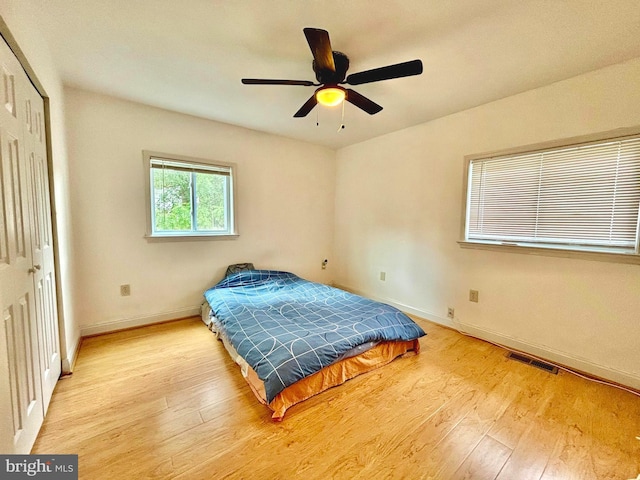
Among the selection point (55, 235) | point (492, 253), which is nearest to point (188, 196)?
point (55, 235)

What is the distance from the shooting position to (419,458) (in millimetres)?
1321

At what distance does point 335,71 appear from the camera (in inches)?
66.6

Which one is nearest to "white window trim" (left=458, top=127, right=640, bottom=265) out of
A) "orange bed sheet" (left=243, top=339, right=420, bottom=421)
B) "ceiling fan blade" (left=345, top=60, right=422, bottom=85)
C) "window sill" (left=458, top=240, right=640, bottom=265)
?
"window sill" (left=458, top=240, right=640, bottom=265)

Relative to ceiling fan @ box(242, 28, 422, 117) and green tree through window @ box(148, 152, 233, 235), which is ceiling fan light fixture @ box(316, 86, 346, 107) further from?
green tree through window @ box(148, 152, 233, 235)

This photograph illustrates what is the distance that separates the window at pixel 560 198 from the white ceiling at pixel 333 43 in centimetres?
64

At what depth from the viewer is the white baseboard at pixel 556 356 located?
1.93m

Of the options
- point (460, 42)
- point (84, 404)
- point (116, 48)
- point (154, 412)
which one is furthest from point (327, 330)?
point (116, 48)

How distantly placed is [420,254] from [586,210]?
4.90 ft

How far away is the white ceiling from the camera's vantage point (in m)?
1.46

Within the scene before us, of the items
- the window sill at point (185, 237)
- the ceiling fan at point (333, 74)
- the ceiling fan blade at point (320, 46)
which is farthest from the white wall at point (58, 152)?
the ceiling fan blade at point (320, 46)

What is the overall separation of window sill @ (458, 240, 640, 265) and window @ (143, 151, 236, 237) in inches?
114

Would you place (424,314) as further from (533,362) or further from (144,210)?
(144,210)

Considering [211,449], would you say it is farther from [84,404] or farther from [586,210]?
[586,210]

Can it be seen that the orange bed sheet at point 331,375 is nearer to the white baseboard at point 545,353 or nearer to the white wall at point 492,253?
the white baseboard at point 545,353
